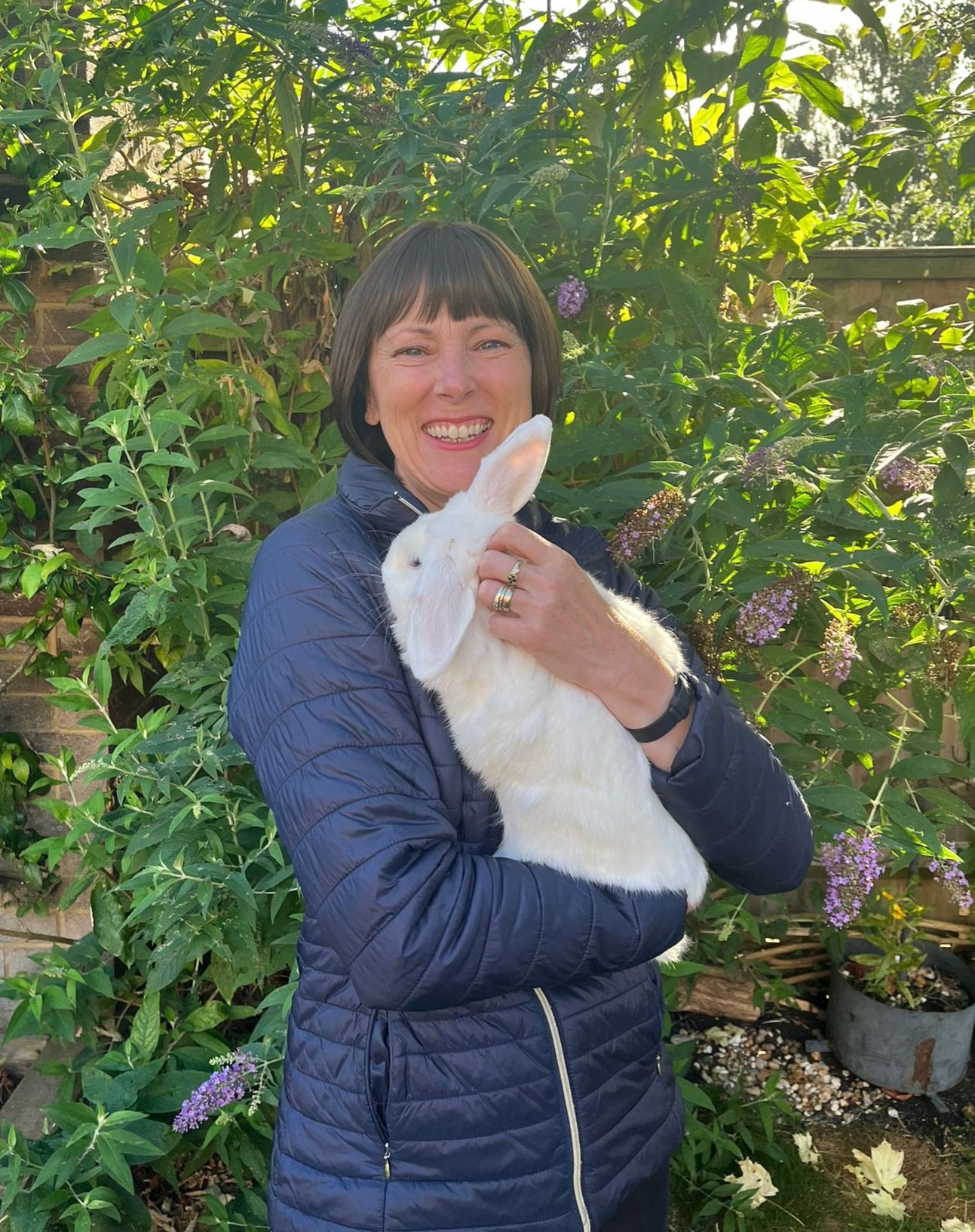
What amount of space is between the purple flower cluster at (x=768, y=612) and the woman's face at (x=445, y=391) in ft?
1.90

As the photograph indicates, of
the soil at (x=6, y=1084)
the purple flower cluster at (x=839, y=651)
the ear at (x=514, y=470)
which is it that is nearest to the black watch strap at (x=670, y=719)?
the ear at (x=514, y=470)

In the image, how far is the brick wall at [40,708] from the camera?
2.47 metres

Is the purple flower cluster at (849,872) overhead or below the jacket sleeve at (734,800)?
below

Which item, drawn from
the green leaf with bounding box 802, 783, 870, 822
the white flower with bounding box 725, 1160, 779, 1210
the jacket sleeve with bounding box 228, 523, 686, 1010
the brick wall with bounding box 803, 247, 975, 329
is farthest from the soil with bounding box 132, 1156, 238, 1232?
the brick wall with bounding box 803, 247, 975, 329

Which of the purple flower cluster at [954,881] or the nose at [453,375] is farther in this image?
the purple flower cluster at [954,881]

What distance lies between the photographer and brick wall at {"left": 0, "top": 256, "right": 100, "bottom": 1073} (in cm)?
247

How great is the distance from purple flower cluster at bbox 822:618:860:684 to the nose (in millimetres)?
847

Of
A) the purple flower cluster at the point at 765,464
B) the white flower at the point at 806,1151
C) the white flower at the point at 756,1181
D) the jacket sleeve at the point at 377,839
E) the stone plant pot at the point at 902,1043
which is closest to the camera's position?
the jacket sleeve at the point at 377,839

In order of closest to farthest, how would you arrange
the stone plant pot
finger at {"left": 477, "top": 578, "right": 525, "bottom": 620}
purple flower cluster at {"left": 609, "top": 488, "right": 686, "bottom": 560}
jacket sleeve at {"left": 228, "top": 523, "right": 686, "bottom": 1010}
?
1. jacket sleeve at {"left": 228, "top": 523, "right": 686, "bottom": 1010}
2. finger at {"left": 477, "top": 578, "right": 525, "bottom": 620}
3. purple flower cluster at {"left": 609, "top": 488, "right": 686, "bottom": 560}
4. the stone plant pot

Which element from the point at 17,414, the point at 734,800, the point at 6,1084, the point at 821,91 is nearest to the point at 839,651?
the point at 734,800

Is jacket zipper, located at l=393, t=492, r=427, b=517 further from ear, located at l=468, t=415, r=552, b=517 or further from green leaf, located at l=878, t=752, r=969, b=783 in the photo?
green leaf, located at l=878, t=752, r=969, b=783

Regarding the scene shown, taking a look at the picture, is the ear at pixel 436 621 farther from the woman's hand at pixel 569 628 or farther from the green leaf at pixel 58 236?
the green leaf at pixel 58 236

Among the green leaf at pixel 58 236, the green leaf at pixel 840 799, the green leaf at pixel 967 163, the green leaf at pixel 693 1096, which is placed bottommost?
the green leaf at pixel 693 1096

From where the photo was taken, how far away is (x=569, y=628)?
3.89ft
